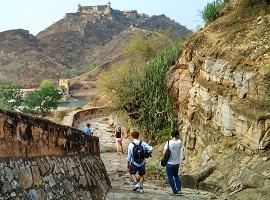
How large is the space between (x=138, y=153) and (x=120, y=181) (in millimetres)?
2810

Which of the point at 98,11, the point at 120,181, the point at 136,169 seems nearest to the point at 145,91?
the point at 120,181

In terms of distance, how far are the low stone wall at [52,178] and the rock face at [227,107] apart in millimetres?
2791

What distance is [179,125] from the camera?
66.0ft

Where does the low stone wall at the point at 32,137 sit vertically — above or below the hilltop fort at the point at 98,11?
below

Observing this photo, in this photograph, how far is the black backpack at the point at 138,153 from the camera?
937 centimetres

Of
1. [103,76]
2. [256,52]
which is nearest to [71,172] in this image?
[256,52]

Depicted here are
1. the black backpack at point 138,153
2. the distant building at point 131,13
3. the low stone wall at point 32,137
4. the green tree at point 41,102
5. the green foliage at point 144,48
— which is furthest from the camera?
the distant building at point 131,13

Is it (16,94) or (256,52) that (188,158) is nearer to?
(256,52)

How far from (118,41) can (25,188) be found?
404 feet

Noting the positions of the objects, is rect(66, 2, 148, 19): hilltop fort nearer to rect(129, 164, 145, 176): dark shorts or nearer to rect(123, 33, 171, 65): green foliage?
rect(123, 33, 171, 65): green foliage

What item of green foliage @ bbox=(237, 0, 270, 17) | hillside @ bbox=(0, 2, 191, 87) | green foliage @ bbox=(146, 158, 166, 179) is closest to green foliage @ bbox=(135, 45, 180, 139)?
green foliage @ bbox=(237, 0, 270, 17)

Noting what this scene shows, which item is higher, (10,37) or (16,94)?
(10,37)

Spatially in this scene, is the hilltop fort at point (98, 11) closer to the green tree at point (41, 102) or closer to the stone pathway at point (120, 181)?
the green tree at point (41, 102)

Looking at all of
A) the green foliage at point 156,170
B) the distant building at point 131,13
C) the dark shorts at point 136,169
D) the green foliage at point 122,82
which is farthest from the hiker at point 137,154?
the distant building at point 131,13
